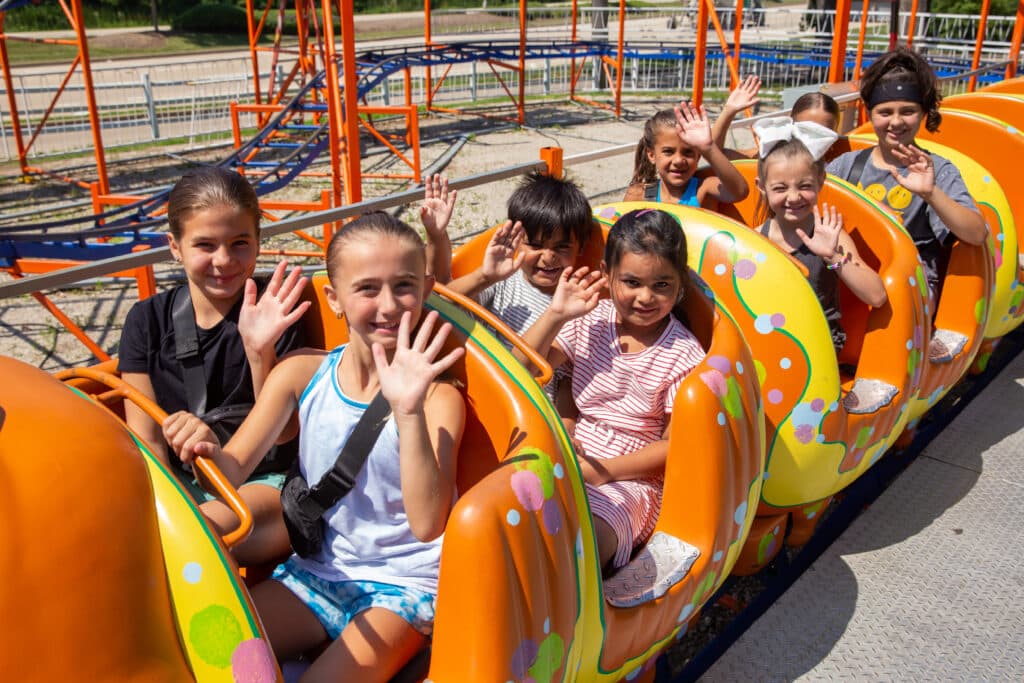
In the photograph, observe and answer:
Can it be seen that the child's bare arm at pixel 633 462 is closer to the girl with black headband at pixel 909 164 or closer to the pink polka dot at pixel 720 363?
the pink polka dot at pixel 720 363

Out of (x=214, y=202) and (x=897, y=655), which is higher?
(x=214, y=202)

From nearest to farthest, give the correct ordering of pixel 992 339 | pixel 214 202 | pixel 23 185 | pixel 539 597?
pixel 539 597, pixel 214 202, pixel 992 339, pixel 23 185

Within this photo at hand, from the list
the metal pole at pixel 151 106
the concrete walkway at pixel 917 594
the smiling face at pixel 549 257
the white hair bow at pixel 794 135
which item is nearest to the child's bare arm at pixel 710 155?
the white hair bow at pixel 794 135

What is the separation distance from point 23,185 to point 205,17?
1794 cm

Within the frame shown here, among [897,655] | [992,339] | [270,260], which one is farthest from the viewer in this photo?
[270,260]

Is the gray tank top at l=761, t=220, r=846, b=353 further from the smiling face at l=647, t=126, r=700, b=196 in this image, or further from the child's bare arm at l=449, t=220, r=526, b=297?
the child's bare arm at l=449, t=220, r=526, b=297

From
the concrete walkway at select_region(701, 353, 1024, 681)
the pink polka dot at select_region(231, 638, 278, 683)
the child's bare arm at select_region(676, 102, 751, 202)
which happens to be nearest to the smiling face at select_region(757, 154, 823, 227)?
the child's bare arm at select_region(676, 102, 751, 202)

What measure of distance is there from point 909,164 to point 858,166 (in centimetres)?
31

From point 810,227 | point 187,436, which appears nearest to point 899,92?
point 810,227

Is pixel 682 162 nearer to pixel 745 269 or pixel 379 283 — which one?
pixel 745 269

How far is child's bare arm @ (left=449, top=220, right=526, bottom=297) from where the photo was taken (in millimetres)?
2273

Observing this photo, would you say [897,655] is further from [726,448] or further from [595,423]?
[595,423]

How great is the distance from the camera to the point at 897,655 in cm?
234

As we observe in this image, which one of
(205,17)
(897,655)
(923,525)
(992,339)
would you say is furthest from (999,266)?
(205,17)
